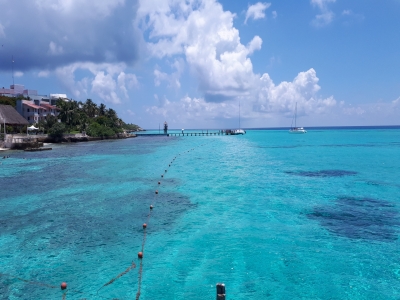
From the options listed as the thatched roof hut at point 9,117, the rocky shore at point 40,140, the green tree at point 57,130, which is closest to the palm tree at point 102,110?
the rocky shore at point 40,140

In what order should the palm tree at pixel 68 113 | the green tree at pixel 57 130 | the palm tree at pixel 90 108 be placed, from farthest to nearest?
the palm tree at pixel 90 108 → the palm tree at pixel 68 113 → the green tree at pixel 57 130

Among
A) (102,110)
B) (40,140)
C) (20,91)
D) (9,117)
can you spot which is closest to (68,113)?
(40,140)

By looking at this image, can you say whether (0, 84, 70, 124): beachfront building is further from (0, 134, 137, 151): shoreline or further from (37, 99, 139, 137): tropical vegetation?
(0, 134, 137, 151): shoreline

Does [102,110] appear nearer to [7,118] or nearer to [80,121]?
[80,121]

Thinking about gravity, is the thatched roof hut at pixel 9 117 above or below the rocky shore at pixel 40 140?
above

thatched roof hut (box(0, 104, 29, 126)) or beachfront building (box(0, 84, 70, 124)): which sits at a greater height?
beachfront building (box(0, 84, 70, 124))

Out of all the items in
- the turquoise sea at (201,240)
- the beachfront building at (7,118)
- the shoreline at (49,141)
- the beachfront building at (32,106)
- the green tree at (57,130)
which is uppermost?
the beachfront building at (32,106)

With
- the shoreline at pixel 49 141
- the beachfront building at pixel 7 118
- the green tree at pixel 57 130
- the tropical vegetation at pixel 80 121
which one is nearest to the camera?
the shoreline at pixel 49 141

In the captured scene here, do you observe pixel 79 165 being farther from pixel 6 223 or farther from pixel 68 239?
pixel 68 239

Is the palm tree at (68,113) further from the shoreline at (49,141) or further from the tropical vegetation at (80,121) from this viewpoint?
the shoreline at (49,141)

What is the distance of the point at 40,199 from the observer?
62.0 feet

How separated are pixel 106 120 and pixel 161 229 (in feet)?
301

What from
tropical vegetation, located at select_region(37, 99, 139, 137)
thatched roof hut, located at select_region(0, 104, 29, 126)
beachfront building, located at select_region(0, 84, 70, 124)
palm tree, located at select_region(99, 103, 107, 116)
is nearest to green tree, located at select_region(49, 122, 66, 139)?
tropical vegetation, located at select_region(37, 99, 139, 137)

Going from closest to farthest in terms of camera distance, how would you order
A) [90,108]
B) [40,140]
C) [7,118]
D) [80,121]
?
[7,118]
[40,140]
[80,121]
[90,108]
